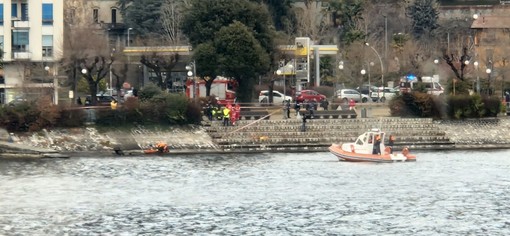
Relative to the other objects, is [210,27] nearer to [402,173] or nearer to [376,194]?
[402,173]

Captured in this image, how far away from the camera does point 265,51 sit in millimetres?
109000

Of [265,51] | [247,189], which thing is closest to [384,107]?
[265,51]

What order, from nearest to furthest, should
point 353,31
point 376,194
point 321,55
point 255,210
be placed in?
point 255,210 → point 376,194 → point 321,55 → point 353,31

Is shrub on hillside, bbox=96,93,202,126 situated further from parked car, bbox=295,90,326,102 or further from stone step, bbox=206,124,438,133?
parked car, bbox=295,90,326,102

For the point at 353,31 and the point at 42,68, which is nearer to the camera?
the point at 42,68

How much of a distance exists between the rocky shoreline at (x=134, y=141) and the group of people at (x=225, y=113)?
159cm

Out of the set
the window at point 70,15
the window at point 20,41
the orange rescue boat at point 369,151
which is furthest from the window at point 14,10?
the window at point 70,15

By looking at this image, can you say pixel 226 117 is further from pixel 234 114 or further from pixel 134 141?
pixel 134 141

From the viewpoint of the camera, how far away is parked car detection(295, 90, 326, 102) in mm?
113125

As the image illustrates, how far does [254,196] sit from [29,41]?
48.1 meters

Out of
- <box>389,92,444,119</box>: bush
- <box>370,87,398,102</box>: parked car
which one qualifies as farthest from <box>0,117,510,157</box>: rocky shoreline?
<box>370,87,398,102</box>: parked car

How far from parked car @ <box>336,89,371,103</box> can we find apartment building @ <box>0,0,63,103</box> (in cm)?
2054

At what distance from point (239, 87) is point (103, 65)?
940cm

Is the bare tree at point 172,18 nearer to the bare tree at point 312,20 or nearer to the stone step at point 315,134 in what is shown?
the bare tree at point 312,20
